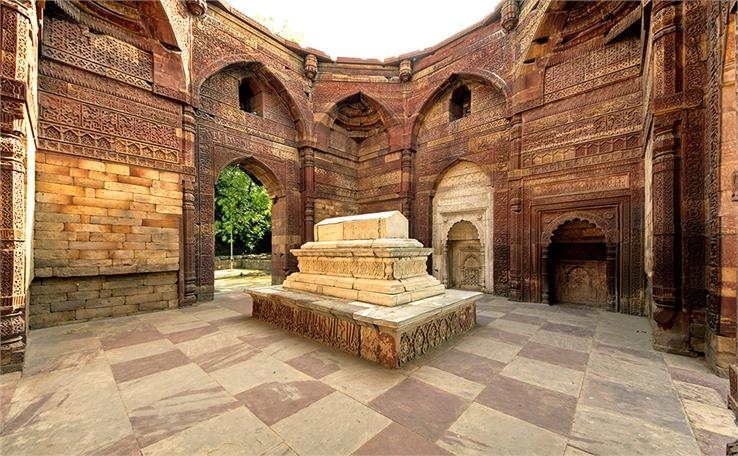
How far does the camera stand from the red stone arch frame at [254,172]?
7.04 metres

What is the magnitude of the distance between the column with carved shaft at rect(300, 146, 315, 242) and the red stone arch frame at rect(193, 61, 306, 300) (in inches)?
9.7

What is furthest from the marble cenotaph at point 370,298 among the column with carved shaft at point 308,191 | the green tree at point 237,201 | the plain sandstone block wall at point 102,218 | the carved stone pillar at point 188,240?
the green tree at point 237,201

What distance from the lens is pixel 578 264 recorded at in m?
6.61

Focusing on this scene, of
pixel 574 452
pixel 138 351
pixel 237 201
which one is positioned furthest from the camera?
pixel 237 201

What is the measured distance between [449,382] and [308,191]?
7718 mm

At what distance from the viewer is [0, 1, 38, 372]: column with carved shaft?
3.14 metres

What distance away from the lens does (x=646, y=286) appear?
529 cm

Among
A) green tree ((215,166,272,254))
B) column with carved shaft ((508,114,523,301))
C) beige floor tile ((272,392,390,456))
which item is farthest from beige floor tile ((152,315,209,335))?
green tree ((215,166,272,254))

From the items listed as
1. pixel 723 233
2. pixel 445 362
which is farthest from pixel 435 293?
pixel 723 233

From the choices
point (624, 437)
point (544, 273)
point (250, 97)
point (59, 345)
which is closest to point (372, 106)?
point (250, 97)

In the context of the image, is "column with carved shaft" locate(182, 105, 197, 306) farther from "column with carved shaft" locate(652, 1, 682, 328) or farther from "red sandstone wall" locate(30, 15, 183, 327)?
"column with carved shaft" locate(652, 1, 682, 328)

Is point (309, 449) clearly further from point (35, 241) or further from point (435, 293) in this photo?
point (35, 241)

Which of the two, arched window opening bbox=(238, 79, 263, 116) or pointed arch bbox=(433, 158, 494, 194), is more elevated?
arched window opening bbox=(238, 79, 263, 116)

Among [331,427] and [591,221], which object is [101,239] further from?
[591,221]
